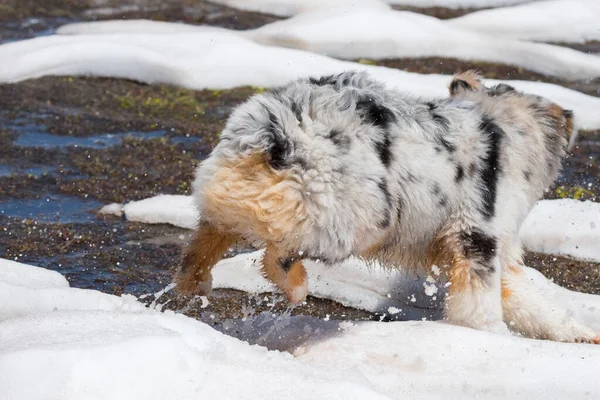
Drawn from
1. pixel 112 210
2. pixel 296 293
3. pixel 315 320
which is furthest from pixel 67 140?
pixel 296 293

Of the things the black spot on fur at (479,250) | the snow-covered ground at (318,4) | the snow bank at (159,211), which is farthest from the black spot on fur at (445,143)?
the snow-covered ground at (318,4)

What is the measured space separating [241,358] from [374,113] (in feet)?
4.13

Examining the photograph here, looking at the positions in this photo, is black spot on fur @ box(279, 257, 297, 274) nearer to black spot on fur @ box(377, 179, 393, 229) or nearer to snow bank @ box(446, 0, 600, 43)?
black spot on fur @ box(377, 179, 393, 229)

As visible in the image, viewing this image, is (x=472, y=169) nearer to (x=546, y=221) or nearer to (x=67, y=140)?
(x=546, y=221)

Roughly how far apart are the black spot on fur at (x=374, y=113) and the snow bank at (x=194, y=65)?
218 inches

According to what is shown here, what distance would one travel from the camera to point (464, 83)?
18.5 feet

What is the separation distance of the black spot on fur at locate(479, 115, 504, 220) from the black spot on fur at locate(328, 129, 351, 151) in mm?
964

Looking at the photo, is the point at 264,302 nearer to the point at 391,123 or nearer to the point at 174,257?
the point at 174,257

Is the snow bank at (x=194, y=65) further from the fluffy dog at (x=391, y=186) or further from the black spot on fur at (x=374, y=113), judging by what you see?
the black spot on fur at (x=374, y=113)

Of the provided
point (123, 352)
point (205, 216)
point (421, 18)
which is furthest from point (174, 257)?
point (421, 18)

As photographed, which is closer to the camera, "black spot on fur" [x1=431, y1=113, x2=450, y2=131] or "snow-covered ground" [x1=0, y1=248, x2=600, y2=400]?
"snow-covered ground" [x1=0, y1=248, x2=600, y2=400]

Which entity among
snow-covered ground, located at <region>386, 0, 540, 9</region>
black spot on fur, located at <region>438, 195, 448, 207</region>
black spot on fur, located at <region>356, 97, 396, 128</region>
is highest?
black spot on fur, located at <region>356, 97, 396, 128</region>

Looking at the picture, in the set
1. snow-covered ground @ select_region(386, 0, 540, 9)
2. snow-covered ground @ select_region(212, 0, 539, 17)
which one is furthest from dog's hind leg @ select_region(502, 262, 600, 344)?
snow-covered ground @ select_region(386, 0, 540, 9)

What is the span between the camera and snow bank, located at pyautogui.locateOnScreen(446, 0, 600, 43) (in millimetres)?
12391
